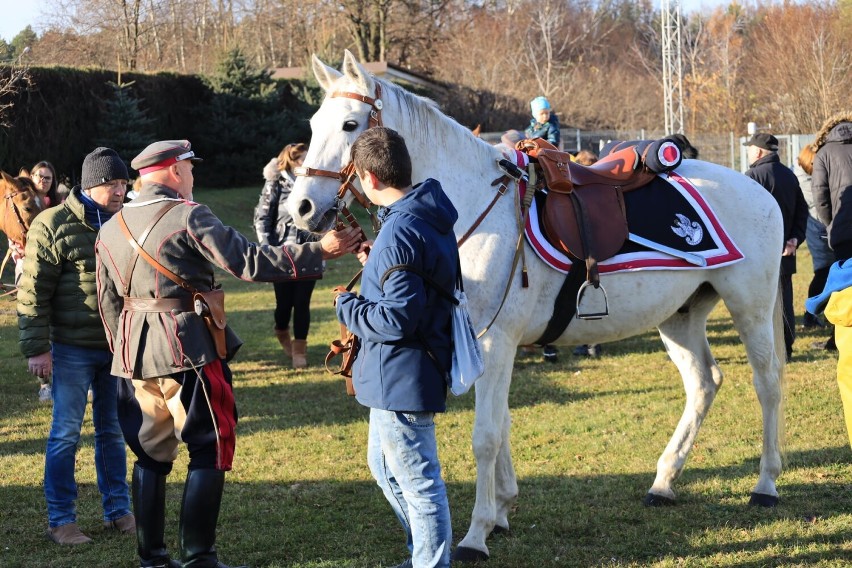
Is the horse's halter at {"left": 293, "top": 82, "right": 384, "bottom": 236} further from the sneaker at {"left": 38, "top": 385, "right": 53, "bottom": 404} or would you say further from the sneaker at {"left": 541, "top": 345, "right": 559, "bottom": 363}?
the sneaker at {"left": 541, "top": 345, "right": 559, "bottom": 363}

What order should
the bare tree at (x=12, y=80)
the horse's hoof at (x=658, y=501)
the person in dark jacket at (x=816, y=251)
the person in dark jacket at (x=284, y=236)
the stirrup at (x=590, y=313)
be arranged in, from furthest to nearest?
the bare tree at (x=12, y=80)
the person in dark jacket at (x=816, y=251)
the person in dark jacket at (x=284, y=236)
the horse's hoof at (x=658, y=501)
the stirrup at (x=590, y=313)

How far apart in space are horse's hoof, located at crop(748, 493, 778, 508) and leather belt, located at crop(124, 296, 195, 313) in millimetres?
3408

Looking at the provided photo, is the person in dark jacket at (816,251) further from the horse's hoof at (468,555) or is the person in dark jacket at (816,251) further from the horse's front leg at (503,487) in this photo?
the horse's hoof at (468,555)

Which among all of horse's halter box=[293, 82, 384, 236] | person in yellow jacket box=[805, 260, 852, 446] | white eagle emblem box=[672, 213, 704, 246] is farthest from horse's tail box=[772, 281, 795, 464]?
horse's halter box=[293, 82, 384, 236]

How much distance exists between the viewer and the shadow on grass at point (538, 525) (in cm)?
477

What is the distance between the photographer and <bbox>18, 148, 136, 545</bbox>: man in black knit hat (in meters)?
4.99

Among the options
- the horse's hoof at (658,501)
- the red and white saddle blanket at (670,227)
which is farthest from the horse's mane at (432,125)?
the horse's hoof at (658,501)

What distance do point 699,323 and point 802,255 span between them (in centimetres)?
1294

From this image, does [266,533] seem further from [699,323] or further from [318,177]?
[699,323]

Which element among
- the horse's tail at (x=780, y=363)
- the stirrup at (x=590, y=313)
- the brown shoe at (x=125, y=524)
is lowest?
the brown shoe at (x=125, y=524)

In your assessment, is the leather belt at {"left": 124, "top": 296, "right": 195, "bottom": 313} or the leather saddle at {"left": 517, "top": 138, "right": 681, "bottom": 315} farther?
the leather saddle at {"left": 517, "top": 138, "right": 681, "bottom": 315}

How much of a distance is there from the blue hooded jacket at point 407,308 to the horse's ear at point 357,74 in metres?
1.24

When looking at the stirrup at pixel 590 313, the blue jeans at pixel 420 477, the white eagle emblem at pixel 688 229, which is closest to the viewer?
the blue jeans at pixel 420 477

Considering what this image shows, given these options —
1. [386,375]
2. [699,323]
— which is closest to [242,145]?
[699,323]
